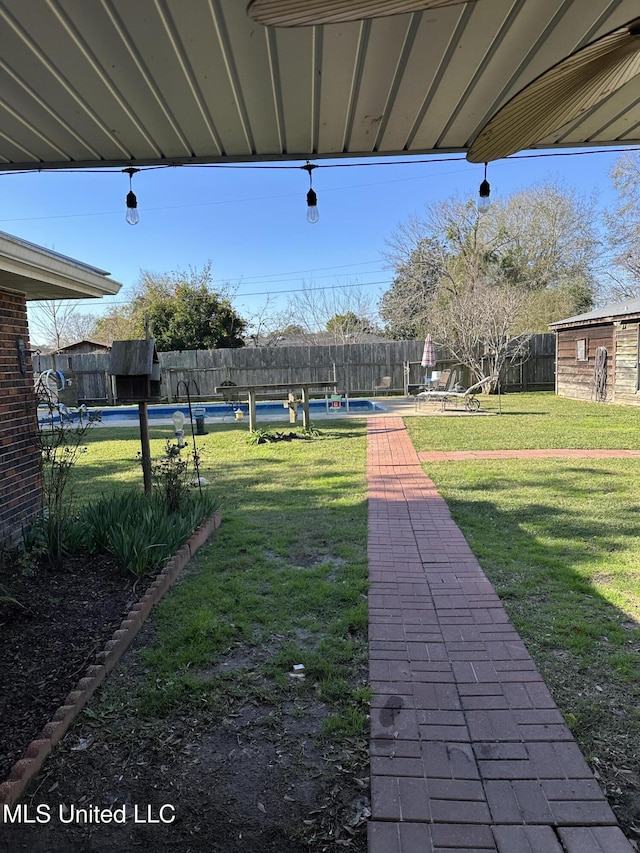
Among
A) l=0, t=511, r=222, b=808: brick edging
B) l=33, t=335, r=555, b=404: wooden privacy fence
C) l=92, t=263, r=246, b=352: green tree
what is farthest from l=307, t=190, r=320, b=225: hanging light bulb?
l=92, t=263, r=246, b=352: green tree

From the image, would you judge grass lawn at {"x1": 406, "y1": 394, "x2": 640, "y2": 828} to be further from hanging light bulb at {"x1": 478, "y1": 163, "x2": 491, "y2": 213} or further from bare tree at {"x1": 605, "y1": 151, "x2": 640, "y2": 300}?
bare tree at {"x1": 605, "y1": 151, "x2": 640, "y2": 300}

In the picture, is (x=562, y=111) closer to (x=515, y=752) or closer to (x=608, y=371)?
(x=515, y=752)

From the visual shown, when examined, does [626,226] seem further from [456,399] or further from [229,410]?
[229,410]

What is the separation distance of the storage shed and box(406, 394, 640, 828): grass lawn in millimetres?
6026

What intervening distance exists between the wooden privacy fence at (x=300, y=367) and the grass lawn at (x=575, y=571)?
12.7 meters

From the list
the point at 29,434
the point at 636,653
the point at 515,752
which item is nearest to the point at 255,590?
the point at 515,752

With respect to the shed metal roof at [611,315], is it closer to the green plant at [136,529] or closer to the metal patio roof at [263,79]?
the metal patio roof at [263,79]

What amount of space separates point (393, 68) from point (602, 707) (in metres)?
2.79

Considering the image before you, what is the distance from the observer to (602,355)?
1470 cm

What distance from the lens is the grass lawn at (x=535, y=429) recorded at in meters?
8.80

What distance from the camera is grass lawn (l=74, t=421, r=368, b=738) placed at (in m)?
2.43

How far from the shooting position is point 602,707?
2217mm

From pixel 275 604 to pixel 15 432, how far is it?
2812 mm

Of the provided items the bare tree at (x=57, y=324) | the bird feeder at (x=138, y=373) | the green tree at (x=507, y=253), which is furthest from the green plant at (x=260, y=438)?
the bare tree at (x=57, y=324)
